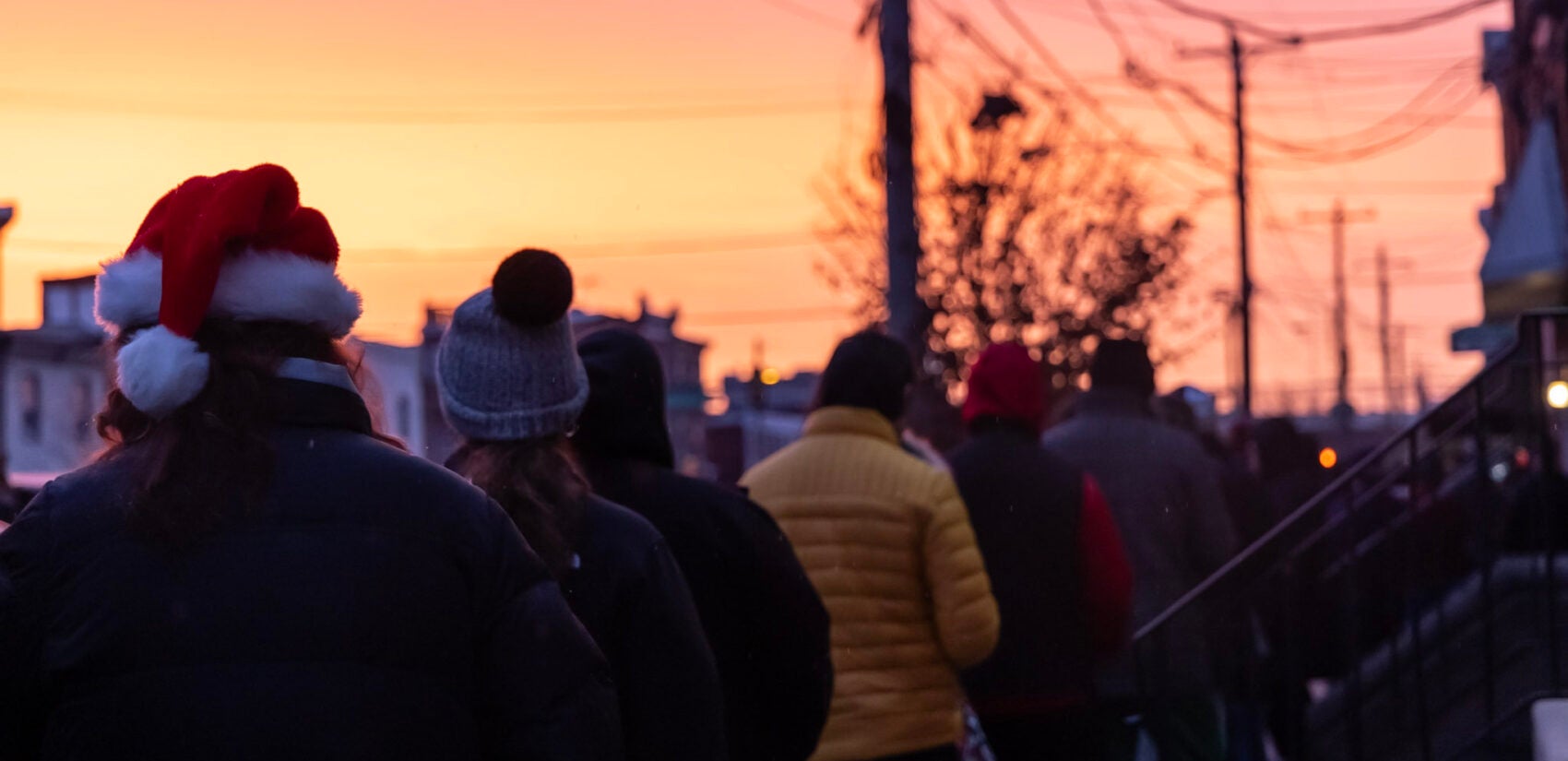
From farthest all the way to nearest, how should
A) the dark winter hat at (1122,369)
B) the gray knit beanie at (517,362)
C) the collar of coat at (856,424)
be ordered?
the dark winter hat at (1122,369) → the collar of coat at (856,424) → the gray knit beanie at (517,362)

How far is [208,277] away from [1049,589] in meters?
3.60

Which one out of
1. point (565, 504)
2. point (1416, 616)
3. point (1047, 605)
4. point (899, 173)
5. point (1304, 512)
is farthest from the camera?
point (899, 173)

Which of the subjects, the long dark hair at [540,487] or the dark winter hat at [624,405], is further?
the dark winter hat at [624,405]

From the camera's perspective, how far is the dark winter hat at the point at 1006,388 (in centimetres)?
576

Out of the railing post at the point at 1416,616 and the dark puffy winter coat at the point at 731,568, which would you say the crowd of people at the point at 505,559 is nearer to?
the dark puffy winter coat at the point at 731,568

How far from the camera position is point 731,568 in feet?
12.4

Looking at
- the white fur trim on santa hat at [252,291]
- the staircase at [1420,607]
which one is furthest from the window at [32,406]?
the white fur trim on santa hat at [252,291]

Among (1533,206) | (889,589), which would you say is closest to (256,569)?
(889,589)

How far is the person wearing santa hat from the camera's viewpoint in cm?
218

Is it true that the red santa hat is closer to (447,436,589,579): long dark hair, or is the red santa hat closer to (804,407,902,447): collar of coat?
(447,436,589,579): long dark hair

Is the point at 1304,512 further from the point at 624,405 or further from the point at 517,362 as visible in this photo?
the point at 517,362

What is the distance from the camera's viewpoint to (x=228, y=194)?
2.39 m

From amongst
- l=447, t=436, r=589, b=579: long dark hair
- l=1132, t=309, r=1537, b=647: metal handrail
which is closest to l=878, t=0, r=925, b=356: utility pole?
l=1132, t=309, r=1537, b=647: metal handrail

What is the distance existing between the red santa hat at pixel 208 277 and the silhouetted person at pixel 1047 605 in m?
3.35
